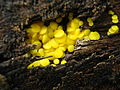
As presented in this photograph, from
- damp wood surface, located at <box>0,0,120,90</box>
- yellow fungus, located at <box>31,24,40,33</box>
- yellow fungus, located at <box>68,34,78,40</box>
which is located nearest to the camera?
damp wood surface, located at <box>0,0,120,90</box>

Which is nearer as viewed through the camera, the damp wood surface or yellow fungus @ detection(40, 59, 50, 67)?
the damp wood surface

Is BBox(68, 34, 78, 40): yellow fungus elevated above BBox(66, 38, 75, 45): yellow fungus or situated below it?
above

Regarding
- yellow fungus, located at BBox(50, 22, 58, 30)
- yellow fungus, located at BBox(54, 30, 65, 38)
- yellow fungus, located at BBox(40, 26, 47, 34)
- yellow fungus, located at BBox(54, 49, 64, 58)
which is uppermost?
yellow fungus, located at BBox(50, 22, 58, 30)

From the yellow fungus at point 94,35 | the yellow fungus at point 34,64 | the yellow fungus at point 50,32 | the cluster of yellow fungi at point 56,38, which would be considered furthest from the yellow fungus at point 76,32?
the yellow fungus at point 34,64

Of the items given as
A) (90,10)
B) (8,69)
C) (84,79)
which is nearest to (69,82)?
(84,79)

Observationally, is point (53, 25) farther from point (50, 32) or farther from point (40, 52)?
point (40, 52)

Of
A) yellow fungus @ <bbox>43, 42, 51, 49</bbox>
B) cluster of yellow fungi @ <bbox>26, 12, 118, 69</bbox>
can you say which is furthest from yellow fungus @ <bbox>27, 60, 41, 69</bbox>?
yellow fungus @ <bbox>43, 42, 51, 49</bbox>

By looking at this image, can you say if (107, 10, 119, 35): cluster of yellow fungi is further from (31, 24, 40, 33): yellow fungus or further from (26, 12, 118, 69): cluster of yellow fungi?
(31, 24, 40, 33): yellow fungus
